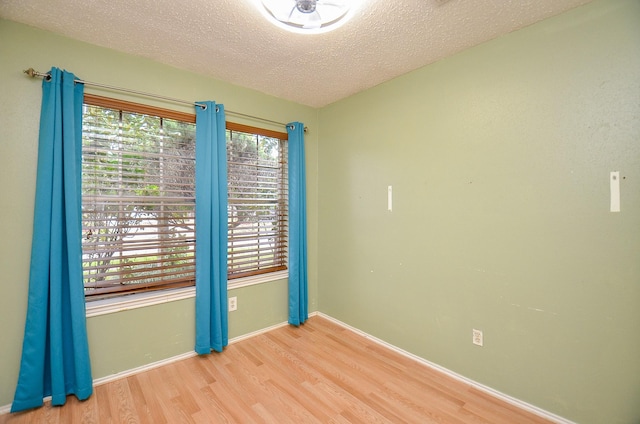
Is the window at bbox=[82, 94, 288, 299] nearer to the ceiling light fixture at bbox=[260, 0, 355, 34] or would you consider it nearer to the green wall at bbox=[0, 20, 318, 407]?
the green wall at bbox=[0, 20, 318, 407]

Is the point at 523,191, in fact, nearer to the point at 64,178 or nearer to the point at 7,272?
the point at 64,178

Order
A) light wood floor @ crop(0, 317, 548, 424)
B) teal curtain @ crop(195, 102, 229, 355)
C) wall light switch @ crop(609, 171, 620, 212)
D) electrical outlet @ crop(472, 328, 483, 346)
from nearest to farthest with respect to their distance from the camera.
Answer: wall light switch @ crop(609, 171, 620, 212), light wood floor @ crop(0, 317, 548, 424), electrical outlet @ crop(472, 328, 483, 346), teal curtain @ crop(195, 102, 229, 355)

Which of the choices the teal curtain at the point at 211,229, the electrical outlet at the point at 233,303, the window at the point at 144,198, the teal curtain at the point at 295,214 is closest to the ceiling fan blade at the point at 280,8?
the teal curtain at the point at 211,229

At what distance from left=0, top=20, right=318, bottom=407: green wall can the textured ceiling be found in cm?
11

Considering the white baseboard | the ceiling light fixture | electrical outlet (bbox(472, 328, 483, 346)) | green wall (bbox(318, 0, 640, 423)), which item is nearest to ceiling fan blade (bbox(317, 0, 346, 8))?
the ceiling light fixture

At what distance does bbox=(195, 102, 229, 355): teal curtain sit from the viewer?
7.75 feet

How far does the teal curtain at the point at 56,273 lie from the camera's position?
174 centimetres

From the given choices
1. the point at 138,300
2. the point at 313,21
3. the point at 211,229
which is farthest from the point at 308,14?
the point at 138,300

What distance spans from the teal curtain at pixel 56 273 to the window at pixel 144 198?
15cm

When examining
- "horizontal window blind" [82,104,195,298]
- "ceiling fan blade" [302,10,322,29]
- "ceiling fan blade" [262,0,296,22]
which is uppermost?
"ceiling fan blade" [262,0,296,22]

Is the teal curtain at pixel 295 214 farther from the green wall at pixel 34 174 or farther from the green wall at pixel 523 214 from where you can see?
the green wall at pixel 523 214

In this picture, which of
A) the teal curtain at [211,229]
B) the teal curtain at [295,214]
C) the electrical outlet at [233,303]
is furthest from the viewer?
the teal curtain at [295,214]

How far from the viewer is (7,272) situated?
175cm

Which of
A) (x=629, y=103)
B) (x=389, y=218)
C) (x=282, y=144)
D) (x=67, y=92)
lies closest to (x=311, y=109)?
(x=282, y=144)
